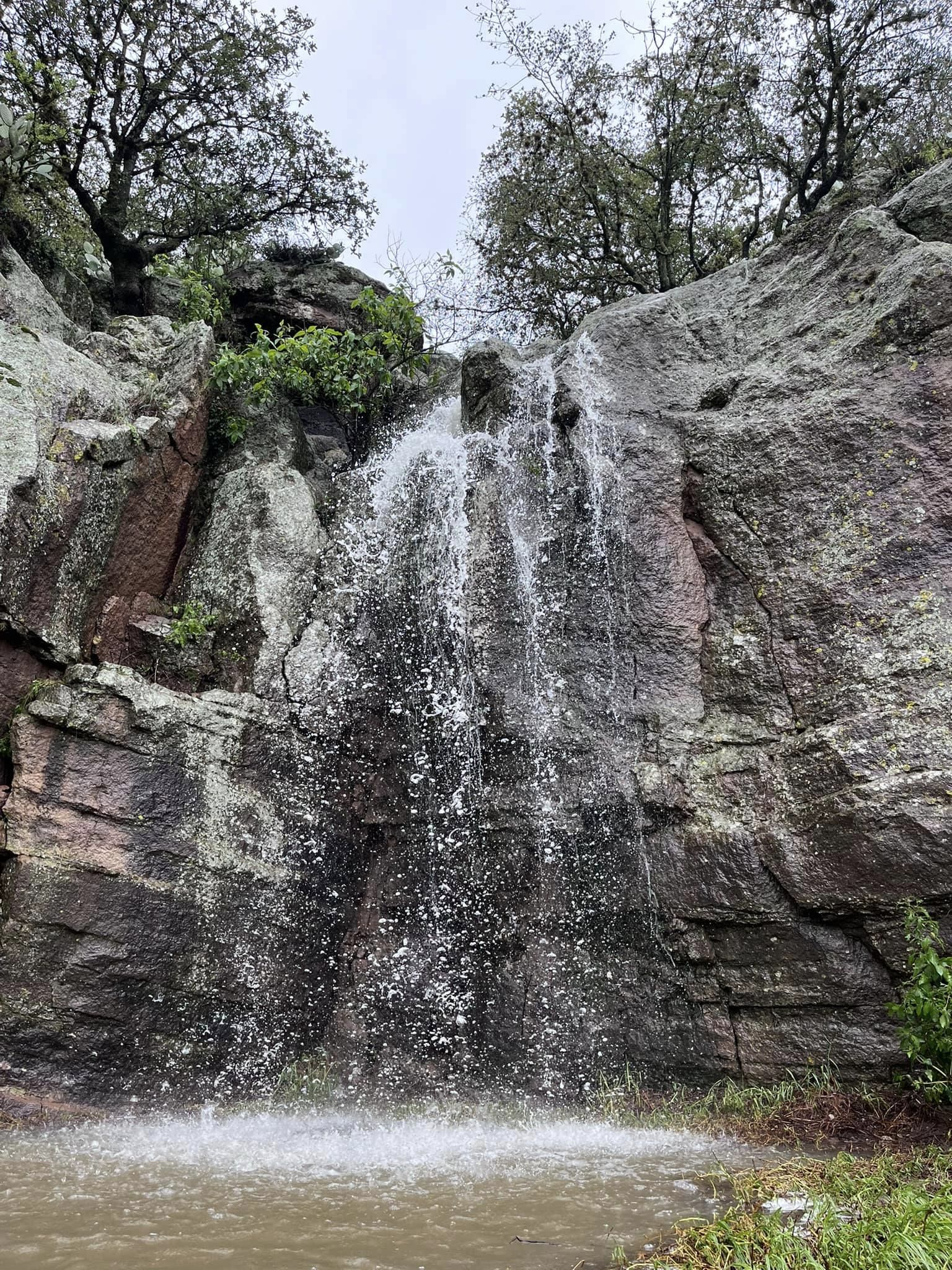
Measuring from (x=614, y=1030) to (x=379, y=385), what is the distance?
8.30m

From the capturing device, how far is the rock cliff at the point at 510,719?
5.83 m

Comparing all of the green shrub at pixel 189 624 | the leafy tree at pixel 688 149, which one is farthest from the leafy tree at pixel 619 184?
the green shrub at pixel 189 624

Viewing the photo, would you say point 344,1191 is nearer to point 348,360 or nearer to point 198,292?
point 348,360

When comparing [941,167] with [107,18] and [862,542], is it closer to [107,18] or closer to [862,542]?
[862,542]

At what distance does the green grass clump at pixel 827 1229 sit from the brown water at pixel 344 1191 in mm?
270

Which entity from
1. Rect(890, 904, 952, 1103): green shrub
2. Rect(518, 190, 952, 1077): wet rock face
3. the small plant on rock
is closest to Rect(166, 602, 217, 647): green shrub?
Rect(518, 190, 952, 1077): wet rock face

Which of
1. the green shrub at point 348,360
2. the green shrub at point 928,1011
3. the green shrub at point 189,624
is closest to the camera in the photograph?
the green shrub at point 928,1011

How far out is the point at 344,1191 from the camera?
425cm

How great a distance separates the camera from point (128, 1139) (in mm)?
5184

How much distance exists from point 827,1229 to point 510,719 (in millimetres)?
4267

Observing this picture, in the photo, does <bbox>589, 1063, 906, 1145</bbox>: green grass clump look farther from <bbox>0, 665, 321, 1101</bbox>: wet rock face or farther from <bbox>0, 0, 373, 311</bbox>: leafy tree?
<bbox>0, 0, 373, 311</bbox>: leafy tree

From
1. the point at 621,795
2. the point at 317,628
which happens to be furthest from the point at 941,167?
the point at 317,628

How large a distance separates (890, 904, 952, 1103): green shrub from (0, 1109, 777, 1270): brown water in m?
1.23

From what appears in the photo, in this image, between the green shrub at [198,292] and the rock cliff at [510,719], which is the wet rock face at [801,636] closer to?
the rock cliff at [510,719]
